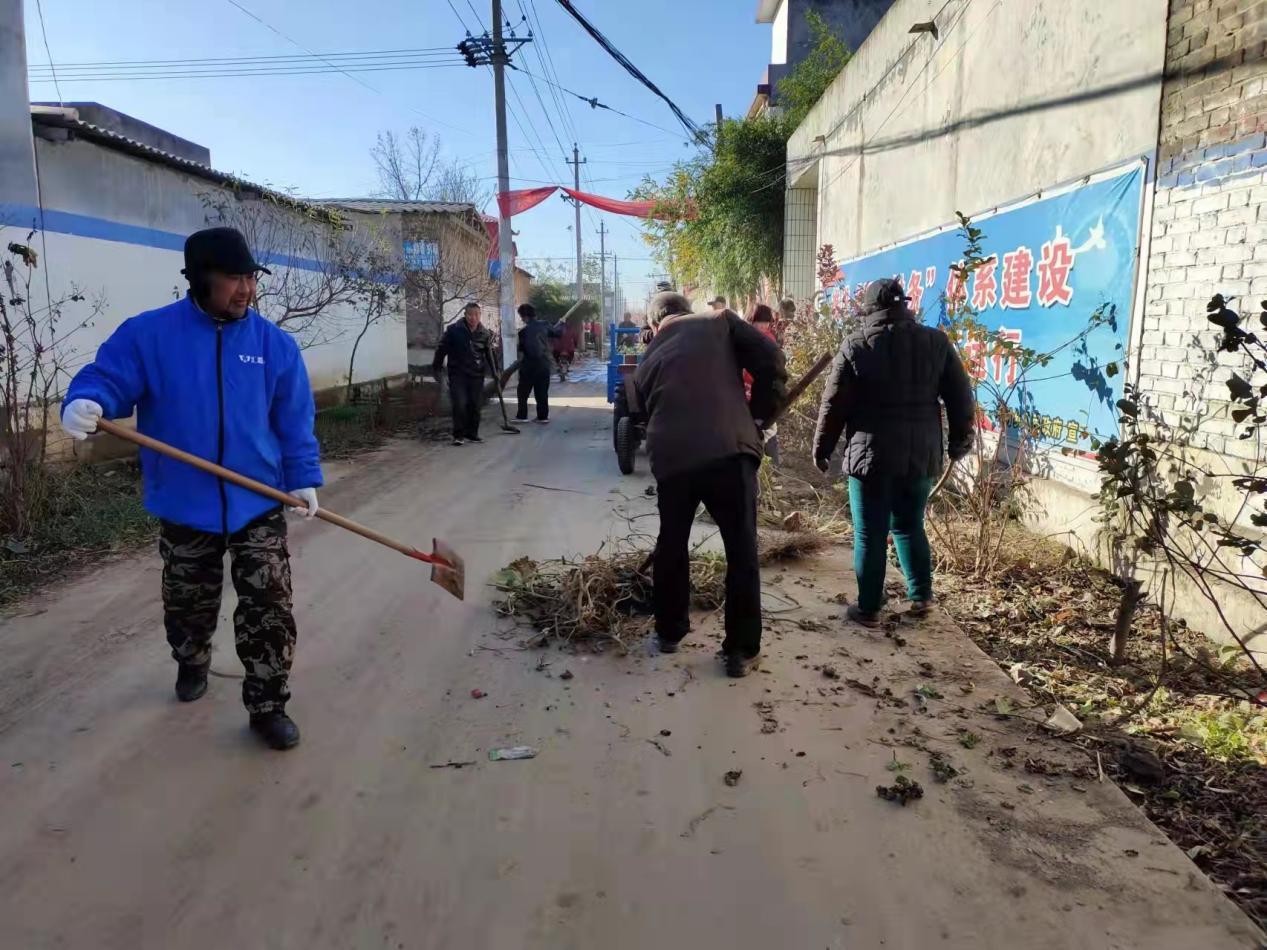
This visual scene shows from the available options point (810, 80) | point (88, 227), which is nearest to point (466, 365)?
point (88, 227)

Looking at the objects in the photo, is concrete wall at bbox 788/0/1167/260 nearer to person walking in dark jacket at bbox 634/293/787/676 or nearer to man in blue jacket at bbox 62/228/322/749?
person walking in dark jacket at bbox 634/293/787/676

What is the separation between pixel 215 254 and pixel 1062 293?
14.5 ft

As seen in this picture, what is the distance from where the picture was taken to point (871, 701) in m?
3.21

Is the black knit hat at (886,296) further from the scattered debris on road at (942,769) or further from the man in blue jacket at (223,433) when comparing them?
the man in blue jacket at (223,433)

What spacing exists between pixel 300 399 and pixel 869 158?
25.7 ft

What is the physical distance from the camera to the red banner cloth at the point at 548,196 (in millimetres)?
15750

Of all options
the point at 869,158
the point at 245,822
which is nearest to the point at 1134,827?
the point at 245,822

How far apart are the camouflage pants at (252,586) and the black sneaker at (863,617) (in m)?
2.48

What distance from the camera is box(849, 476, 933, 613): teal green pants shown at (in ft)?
12.6

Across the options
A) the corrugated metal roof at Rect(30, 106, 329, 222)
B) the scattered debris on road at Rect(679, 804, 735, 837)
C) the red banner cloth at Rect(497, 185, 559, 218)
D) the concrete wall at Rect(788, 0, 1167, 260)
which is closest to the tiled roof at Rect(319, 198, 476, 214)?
the red banner cloth at Rect(497, 185, 559, 218)

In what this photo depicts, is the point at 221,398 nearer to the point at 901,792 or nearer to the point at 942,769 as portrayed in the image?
the point at 901,792

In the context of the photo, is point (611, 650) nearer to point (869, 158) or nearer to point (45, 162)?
point (45, 162)

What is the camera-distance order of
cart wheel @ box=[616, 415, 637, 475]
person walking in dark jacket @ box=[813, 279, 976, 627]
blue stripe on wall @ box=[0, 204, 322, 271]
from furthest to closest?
cart wheel @ box=[616, 415, 637, 475] < blue stripe on wall @ box=[0, 204, 322, 271] < person walking in dark jacket @ box=[813, 279, 976, 627]

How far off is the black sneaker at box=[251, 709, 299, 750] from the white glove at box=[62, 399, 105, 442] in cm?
108
